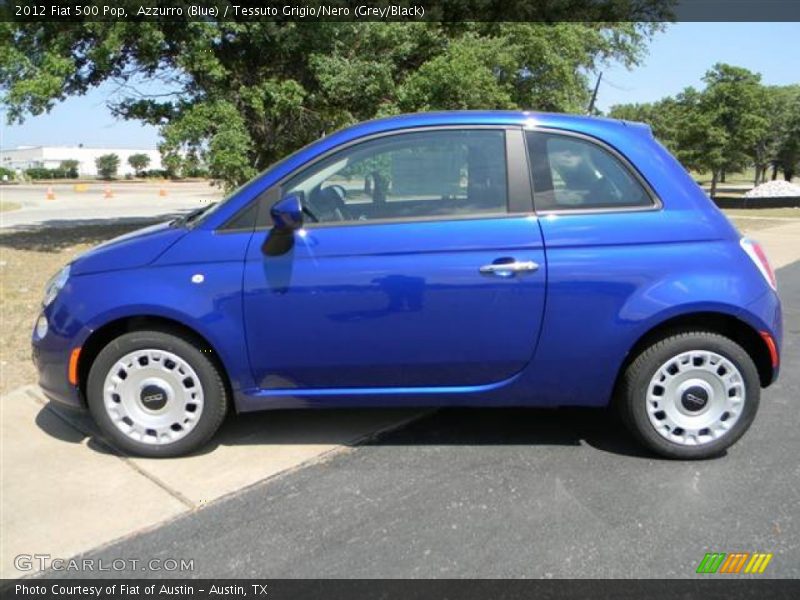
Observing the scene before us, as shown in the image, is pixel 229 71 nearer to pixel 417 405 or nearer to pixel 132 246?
pixel 132 246

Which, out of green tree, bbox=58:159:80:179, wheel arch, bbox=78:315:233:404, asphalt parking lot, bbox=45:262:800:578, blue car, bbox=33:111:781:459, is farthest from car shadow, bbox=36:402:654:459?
green tree, bbox=58:159:80:179

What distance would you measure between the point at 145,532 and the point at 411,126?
2301mm

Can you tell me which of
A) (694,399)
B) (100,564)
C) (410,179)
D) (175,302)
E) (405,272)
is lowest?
(100,564)

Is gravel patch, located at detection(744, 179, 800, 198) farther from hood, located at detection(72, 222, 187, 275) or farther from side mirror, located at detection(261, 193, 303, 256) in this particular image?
hood, located at detection(72, 222, 187, 275)

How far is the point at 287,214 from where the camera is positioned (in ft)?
10.5

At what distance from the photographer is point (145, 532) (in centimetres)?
295

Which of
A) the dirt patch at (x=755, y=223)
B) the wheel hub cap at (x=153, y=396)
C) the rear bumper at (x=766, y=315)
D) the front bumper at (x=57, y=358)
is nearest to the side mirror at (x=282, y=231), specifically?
the wheel hub cap at (x=153, y=396)

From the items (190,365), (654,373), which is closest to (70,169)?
(190,365)

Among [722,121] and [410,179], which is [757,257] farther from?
[722,121]

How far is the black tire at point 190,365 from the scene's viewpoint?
11.3ft

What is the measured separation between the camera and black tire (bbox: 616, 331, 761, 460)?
3371 millimetres

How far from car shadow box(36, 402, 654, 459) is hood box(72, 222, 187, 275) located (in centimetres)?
103

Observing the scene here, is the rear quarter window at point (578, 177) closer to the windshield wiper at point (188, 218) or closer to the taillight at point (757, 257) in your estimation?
the taillight at point (757, 257)

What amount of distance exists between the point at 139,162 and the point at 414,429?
79.4m
